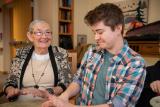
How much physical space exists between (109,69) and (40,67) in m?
1.05

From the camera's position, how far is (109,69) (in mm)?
1351

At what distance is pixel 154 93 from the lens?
59.1 inches

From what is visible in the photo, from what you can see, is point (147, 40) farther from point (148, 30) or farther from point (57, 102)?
point (57, 102)

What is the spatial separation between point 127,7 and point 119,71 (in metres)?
3.71

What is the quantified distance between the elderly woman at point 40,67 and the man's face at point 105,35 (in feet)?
3.11

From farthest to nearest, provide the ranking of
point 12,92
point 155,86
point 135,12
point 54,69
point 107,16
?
point 135,12
point 54,69
point 12,92
point 155,86
point 107,16

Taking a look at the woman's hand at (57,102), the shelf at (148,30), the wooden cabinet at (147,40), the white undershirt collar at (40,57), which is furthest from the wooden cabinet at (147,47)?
the woman's hand at (57,102)

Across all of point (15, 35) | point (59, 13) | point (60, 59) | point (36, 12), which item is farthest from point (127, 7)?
point (15, 35)

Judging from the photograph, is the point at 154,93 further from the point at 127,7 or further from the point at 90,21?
the point at 127,7

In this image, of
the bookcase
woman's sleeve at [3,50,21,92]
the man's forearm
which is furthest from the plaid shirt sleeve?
the bookcase

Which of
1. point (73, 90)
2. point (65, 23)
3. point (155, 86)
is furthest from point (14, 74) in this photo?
point (65, 23)

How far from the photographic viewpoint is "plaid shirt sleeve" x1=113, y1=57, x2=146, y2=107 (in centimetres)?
122

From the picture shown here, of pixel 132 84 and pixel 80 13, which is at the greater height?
pixel 80 13

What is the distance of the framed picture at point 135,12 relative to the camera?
4.41 metres
